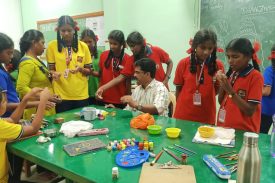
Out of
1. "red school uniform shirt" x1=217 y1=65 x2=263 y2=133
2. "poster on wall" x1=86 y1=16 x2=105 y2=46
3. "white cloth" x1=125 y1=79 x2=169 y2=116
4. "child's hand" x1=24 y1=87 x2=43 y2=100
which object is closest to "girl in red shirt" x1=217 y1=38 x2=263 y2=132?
"red school uniform shirt" x1=217 y1=65 x2=263 y2=133

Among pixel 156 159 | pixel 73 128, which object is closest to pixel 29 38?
pixel 73 128

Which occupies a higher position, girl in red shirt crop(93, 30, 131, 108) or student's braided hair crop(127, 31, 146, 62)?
student's braided hair crop(127, 31, 146, 62)

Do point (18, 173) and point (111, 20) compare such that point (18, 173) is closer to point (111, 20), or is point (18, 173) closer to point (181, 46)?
point (181, 46)

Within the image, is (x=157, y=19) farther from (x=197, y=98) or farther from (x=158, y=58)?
(x=197, y=98)

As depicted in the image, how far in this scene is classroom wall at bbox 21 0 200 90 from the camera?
12.6 feet

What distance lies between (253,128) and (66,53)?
1.97m

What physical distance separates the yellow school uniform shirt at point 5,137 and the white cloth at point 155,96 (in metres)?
1.14

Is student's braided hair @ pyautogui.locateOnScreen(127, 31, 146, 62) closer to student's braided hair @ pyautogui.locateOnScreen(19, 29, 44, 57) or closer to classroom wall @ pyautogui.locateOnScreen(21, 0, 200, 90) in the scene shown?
student's braided hair @ pyautogui.locateOnScreen(19, 29, 44, 57)

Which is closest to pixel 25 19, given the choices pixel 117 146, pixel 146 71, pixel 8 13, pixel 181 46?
pixel 8 13

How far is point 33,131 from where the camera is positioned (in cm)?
174

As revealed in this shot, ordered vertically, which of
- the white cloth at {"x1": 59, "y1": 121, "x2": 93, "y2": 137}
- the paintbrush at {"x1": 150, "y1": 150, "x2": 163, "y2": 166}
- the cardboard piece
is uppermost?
the white cloth at {"x1": 59, "y1": 121, "x2": 93, "y2": 137}

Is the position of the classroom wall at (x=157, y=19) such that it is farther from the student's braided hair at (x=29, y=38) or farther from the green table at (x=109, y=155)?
the green table at (x=109, y=155)

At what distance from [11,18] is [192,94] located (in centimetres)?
567

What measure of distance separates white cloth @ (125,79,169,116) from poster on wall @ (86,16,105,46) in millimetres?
2535
